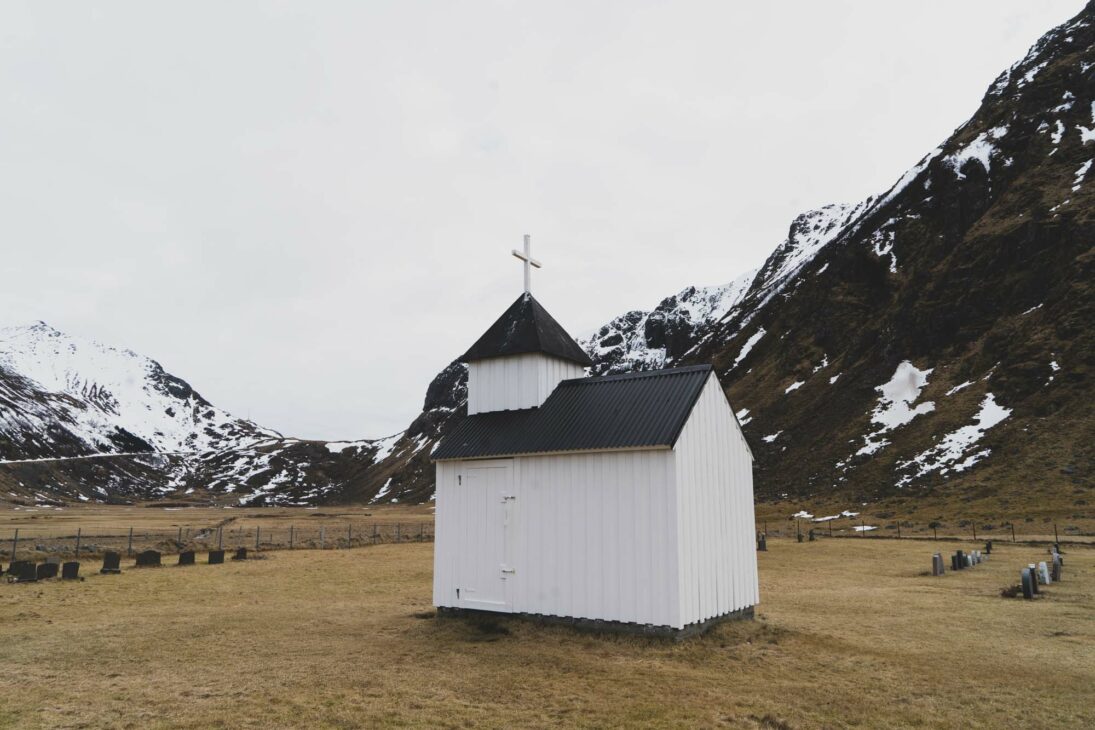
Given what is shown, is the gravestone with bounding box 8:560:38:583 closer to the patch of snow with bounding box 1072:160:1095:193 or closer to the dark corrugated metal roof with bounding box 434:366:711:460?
the dark corrugated metal roof with bounding box 434:366:711:460

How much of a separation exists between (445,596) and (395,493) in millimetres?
166343

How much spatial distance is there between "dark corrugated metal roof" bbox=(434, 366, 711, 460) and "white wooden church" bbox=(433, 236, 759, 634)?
41 mm

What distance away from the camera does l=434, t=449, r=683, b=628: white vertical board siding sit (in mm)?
14711

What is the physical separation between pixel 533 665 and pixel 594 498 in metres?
3.90

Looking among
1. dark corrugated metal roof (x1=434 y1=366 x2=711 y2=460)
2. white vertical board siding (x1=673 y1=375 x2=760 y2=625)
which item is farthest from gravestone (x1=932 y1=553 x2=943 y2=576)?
dark corrugated metal roof (x1=434 y1=366 x2=711 y2=460)

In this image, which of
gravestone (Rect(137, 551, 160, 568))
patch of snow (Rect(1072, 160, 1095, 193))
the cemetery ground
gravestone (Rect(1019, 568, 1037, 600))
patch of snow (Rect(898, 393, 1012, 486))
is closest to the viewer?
the cemetery ground

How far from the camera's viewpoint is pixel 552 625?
1588 cm

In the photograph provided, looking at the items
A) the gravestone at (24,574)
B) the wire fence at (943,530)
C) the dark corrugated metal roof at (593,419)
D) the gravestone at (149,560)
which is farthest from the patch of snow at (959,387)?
the gravestone at (24,574)

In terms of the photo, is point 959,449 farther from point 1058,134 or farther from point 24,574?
point 24,574

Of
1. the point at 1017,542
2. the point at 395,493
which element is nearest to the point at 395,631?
the point at 1017,542

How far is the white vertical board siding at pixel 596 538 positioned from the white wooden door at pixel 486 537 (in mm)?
219

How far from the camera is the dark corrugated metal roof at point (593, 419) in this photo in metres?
15.5

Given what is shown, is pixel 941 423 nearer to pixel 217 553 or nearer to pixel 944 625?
pixel 944 625

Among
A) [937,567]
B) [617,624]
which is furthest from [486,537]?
[937,567]
